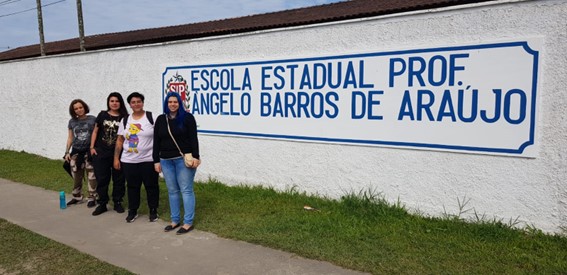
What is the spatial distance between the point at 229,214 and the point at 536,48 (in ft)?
12.0

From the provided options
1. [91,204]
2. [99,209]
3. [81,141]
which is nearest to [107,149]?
[81,141]

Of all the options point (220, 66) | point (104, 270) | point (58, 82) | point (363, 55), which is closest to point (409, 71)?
point (363, 55)

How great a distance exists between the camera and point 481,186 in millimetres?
4398

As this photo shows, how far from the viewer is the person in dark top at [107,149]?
17.3 feet

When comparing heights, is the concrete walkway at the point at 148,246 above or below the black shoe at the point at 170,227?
below

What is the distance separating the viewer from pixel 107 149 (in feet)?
17.5

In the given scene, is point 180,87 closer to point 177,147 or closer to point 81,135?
point 81,135

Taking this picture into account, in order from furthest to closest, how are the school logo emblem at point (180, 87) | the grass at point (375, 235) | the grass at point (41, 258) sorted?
the school logo emblem at point (180, 87) < the grass at point (41, 258) < the grass at point (375, 235)

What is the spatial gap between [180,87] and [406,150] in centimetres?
394

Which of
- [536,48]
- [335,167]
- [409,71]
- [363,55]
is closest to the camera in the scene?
[536,48]

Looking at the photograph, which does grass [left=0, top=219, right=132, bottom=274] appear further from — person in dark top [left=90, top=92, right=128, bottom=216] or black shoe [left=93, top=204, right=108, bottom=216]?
person in dark top [left=90, top=92, right=128, bottom=216]

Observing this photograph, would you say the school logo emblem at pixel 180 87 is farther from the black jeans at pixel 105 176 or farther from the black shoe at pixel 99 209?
the black shoe at pixel 99 209

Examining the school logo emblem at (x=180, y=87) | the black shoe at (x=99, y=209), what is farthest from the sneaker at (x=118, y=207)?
the school logo emblem at (x=180, y=87)

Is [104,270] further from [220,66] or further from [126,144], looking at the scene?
[220,66]
